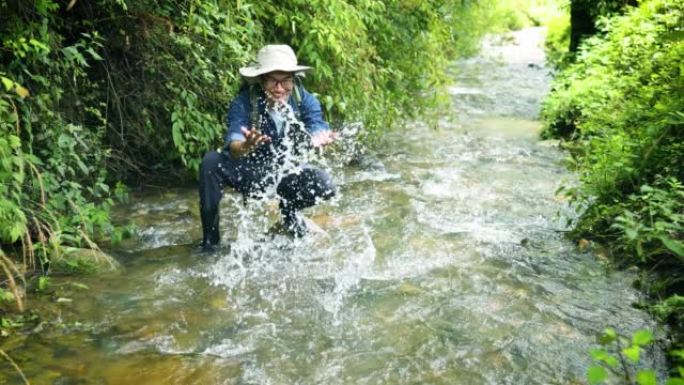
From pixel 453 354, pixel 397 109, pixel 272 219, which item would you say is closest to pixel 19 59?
pixel 272 219

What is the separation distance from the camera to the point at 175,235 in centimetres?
580

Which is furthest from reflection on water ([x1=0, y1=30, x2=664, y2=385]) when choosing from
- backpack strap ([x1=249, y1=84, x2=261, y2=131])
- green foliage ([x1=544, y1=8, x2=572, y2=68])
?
green foliage ([x1=544, y1=8, x2=572, y2=68])

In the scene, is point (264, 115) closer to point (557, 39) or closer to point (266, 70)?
point (266, 70)

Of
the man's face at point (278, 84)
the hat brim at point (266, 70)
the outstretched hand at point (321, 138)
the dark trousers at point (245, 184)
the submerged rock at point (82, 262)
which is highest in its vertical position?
the hat brim at point (266, 70)

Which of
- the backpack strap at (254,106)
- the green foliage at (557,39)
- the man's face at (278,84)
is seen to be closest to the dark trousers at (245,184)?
the backpack strap at (254,106)

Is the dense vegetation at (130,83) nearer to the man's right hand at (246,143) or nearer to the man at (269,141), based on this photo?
the man at (269,141)

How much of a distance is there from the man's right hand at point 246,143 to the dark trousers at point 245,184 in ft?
0.79

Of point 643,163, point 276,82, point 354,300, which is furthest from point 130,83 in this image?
point 643,163

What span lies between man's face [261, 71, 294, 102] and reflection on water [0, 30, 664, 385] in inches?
49.4

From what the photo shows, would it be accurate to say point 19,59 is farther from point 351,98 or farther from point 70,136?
point 351,98

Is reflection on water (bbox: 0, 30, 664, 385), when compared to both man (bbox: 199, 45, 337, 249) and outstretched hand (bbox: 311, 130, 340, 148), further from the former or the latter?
outstretched hand (bbox: 311, 130, 340, 148)

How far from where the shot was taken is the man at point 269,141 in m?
5.07

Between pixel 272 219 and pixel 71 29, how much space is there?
2.48 meters

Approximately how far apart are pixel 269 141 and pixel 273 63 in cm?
66
